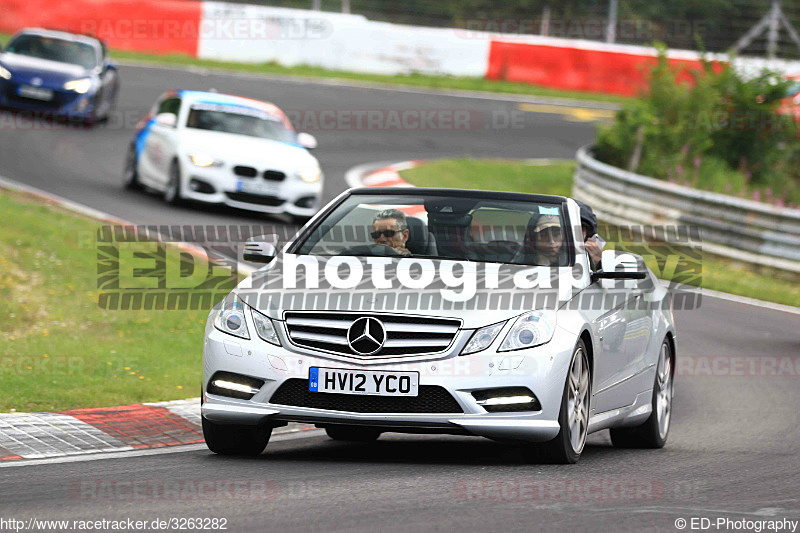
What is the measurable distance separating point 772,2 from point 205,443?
2775cm

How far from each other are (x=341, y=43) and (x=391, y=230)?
28.3 meters

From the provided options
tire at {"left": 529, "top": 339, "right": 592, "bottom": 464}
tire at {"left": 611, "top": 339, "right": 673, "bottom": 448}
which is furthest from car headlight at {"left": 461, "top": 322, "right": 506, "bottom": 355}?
tire at {"left": 611, "top": 339, "right": 673, "bottom": 448}

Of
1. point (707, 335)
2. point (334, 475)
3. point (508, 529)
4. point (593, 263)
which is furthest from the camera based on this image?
point (707, 335)

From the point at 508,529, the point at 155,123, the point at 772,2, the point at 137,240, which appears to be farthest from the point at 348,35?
the point at 508,529

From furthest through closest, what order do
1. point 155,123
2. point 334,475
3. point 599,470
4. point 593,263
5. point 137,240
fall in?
point 155,123
point 137,240
point 593,263
point 599,470
point 334,475

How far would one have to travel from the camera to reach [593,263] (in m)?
9.12

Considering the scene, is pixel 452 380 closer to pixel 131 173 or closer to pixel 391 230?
pixel 391 230

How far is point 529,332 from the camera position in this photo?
7.24 meters

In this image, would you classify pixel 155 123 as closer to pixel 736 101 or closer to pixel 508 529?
pixel 736 101

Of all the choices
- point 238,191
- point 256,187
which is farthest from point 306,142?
point 238,191

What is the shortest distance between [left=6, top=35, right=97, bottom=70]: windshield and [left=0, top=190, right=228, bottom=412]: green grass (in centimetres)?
1079

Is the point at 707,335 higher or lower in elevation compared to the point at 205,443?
lower

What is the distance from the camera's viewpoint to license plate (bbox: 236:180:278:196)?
18672 mm

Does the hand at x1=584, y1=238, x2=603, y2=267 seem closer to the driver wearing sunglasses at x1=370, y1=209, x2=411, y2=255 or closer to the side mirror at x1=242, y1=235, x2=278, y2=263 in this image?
the driver wearing sunglasses at x1=370, y1=209, x2=411, y2=255
